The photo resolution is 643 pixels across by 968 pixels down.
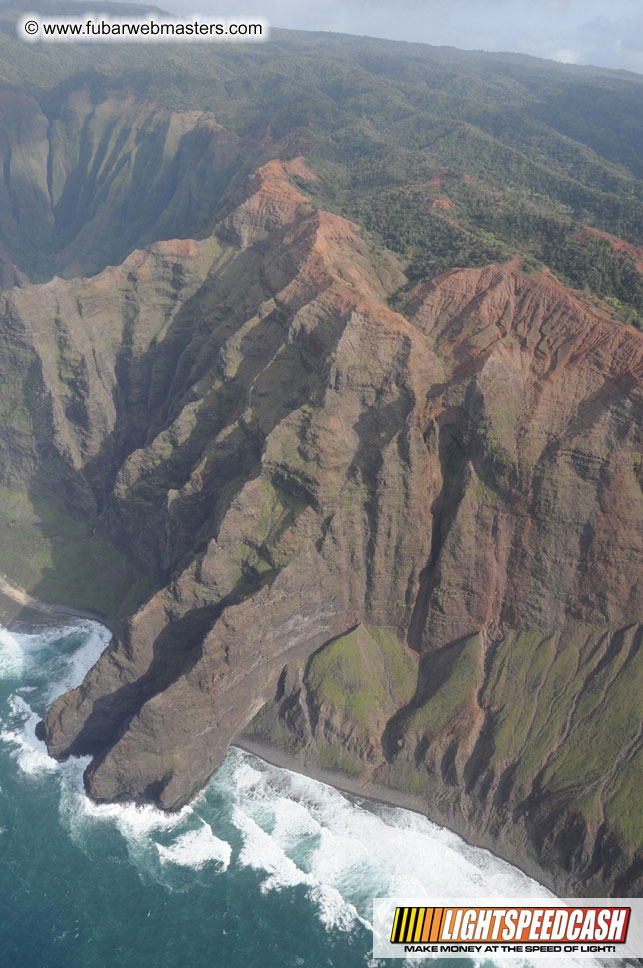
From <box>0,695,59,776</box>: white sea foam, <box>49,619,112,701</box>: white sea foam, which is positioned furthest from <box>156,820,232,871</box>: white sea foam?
<box>49,619,112,701</box>: white sea foam

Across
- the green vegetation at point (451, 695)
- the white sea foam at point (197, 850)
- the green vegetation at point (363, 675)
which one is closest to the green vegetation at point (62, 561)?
the green vegetation at point (363, 675)

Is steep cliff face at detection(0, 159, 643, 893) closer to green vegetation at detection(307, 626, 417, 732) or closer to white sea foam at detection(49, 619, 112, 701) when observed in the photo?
green vegetation at detection(307, 626, 417, 732)

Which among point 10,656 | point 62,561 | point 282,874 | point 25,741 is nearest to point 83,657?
point 10,656

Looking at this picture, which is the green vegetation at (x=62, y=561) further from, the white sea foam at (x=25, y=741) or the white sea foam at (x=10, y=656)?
the white sea foam at (x=25, y=741)

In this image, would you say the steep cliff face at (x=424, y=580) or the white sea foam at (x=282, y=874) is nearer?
the white sea foam at (x=282, y=874)

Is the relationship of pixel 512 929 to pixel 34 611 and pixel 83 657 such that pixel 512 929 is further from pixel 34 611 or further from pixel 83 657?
pixel 34 611
